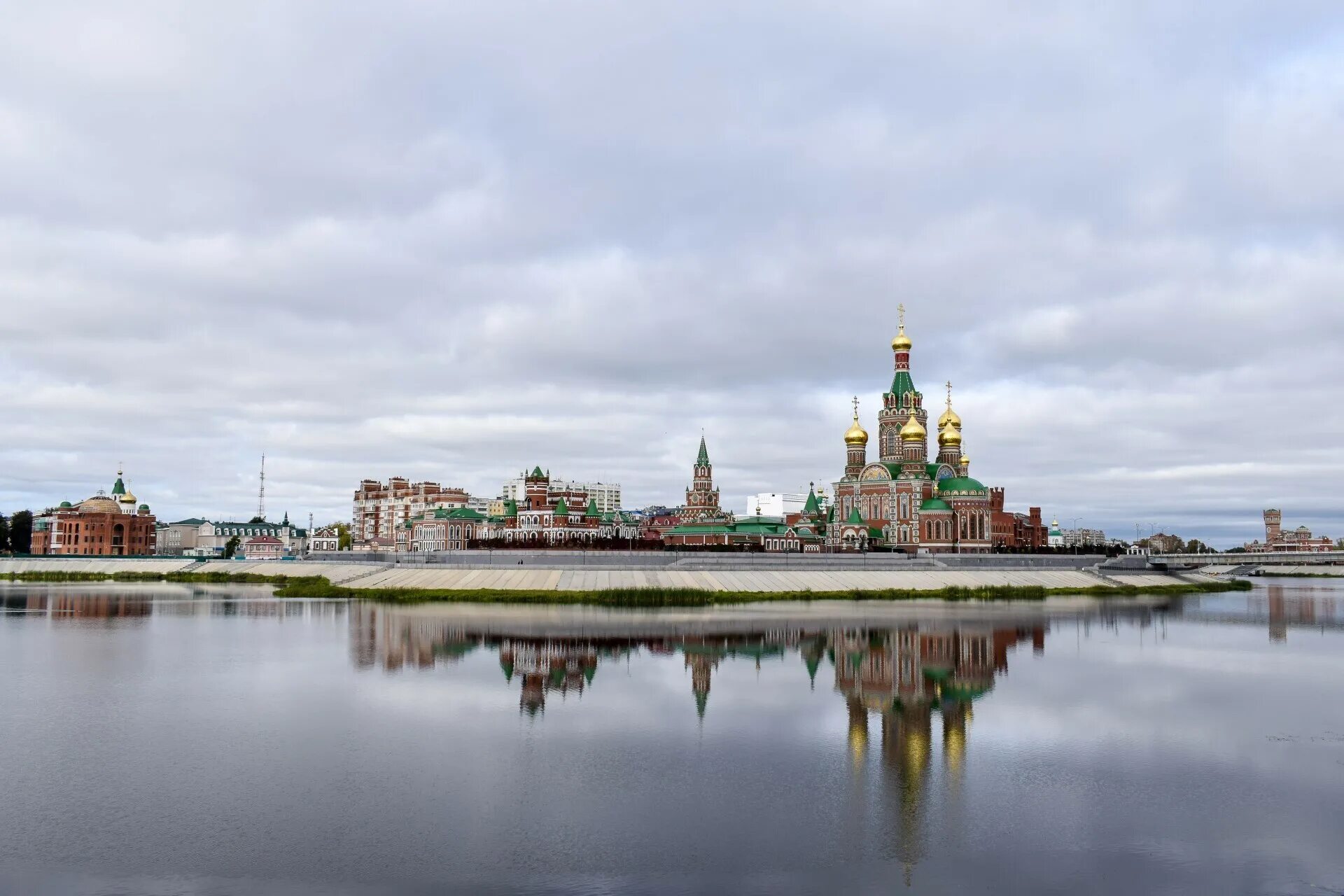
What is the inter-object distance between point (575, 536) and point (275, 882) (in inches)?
3861

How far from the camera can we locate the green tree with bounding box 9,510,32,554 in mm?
149125

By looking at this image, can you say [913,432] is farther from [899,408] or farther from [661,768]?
[661,768]

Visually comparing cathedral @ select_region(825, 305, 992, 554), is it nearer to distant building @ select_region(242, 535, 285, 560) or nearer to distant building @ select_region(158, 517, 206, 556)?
distant building @ select_region(242, 535, 285, 560)

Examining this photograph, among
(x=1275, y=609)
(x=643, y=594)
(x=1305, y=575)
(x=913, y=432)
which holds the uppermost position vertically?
(x=913, y=432)

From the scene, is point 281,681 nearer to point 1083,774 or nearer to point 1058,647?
point 1083,774

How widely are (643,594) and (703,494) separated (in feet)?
157

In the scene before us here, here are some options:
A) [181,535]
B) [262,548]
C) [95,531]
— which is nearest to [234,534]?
[181,535]

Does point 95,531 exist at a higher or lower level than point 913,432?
lower

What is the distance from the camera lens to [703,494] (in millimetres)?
116812

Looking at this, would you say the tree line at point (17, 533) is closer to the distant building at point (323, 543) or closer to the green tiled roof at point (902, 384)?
the distant building at point (323, 543)

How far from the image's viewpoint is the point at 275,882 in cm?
1579

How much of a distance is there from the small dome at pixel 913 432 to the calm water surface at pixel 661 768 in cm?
6298

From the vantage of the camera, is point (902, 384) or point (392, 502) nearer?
point (902, 384)

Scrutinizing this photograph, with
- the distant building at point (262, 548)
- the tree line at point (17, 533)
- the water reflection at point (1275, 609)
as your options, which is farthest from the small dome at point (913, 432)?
Result: the tree line at point (17, 533)
